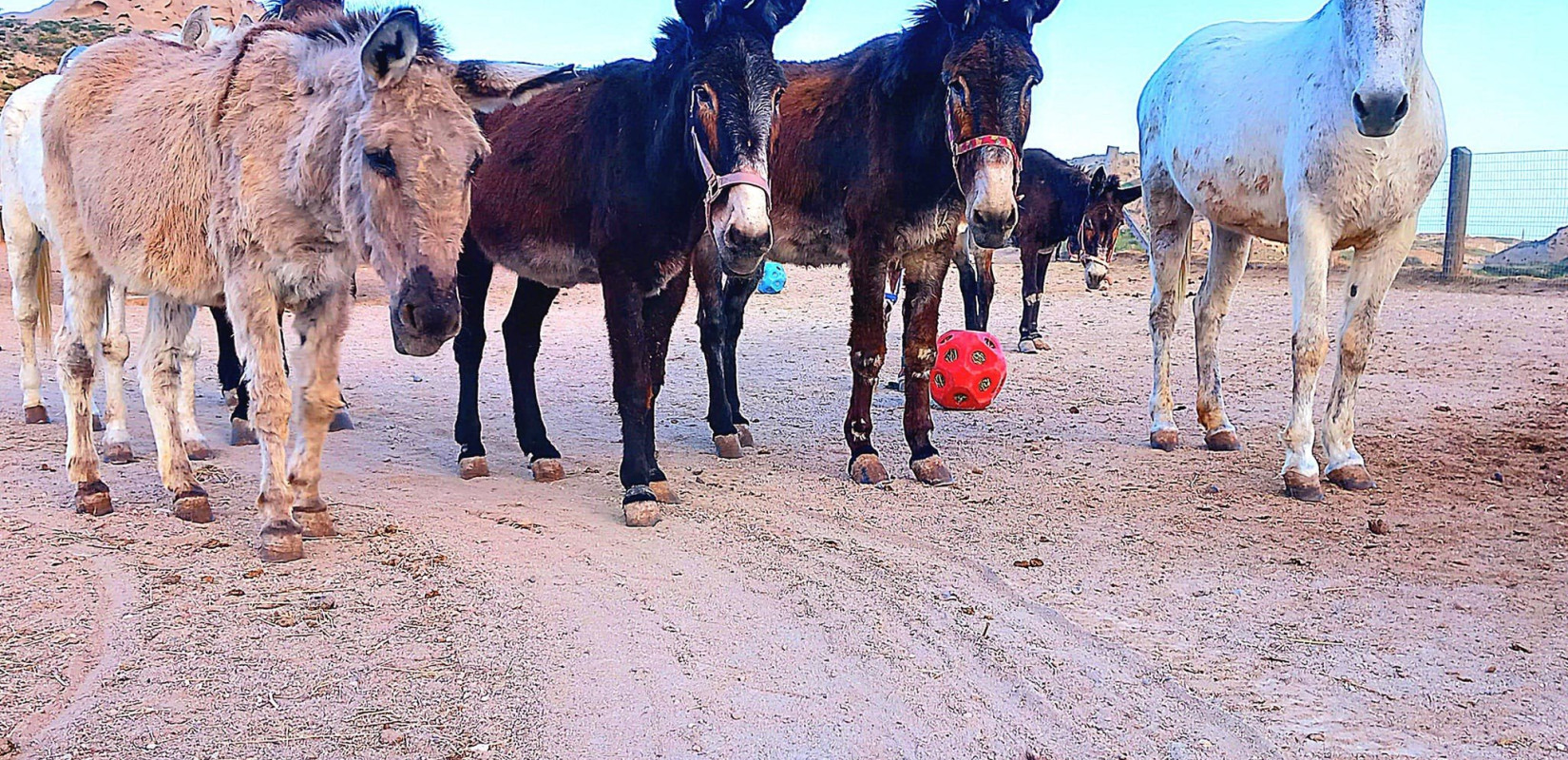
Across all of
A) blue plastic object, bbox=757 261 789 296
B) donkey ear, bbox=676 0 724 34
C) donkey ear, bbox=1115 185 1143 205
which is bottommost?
blue plastic object, bbox=757 261 789 296

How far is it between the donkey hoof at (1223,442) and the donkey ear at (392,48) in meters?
4.86

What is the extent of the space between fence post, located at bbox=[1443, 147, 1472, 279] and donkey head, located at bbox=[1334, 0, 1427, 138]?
1320cm

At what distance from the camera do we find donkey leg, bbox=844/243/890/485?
5758 mm

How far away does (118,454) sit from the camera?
568 cm

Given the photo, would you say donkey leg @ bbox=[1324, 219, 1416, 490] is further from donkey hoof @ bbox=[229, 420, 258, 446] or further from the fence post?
the fence post

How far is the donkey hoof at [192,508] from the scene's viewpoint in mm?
4660

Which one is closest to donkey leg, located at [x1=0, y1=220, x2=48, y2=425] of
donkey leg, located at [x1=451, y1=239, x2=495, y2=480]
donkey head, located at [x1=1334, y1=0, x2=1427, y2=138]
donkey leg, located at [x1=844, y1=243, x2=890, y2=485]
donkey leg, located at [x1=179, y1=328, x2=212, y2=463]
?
donkey leg, located at [x1=179, y1=328, x2=212, y2=463]

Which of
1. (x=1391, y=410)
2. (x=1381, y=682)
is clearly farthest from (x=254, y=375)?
(x=1391, y=410)

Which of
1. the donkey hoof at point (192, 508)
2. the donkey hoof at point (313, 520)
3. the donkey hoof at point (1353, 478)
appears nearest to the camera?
the donkey hoof at point (313, 520)

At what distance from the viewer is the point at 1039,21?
5.52 metres

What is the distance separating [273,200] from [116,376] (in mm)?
2175

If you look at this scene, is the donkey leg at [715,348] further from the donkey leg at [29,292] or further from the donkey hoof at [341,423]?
the donkey leg at [29,292]

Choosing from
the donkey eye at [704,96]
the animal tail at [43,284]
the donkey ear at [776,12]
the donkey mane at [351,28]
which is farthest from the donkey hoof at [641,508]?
the animal tail at [43,284]

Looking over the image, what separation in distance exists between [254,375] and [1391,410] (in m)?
6.68
